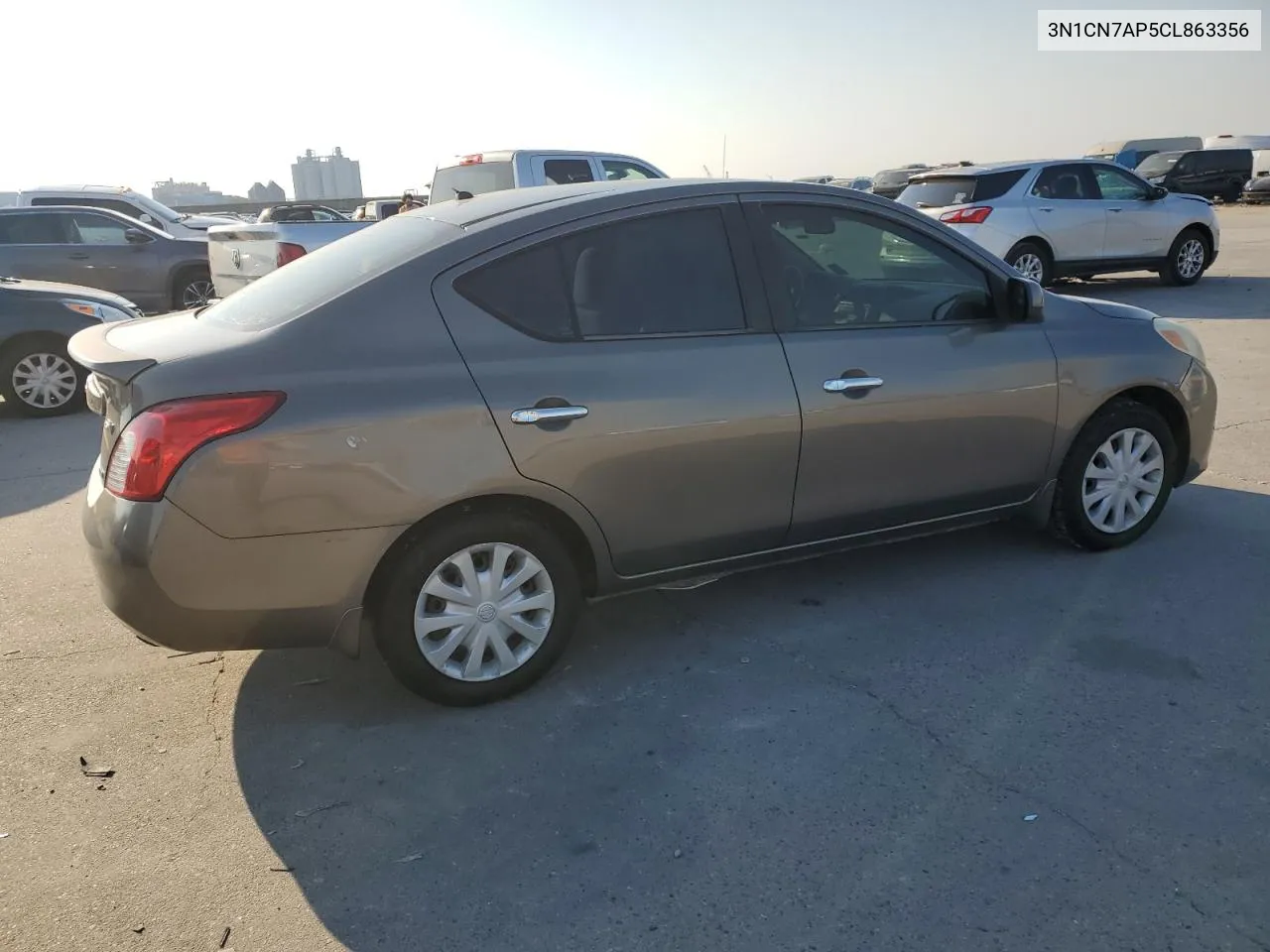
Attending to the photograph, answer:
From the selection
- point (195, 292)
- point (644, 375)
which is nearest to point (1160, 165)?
point (195, 292)

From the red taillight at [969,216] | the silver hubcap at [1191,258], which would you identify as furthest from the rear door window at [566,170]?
the silver hubcap at [1191,258]

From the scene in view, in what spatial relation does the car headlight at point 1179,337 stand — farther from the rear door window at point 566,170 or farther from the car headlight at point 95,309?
the car headlight at point 95,309

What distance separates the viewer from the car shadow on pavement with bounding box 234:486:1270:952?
8.18 feet

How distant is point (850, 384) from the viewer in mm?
3846

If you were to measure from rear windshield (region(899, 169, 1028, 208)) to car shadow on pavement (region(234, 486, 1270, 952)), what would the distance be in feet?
29.6

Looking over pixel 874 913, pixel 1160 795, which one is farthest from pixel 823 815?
pixel 1160 795

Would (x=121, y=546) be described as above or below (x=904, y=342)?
below

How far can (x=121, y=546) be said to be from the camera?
3.02m

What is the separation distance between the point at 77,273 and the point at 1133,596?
12.6m

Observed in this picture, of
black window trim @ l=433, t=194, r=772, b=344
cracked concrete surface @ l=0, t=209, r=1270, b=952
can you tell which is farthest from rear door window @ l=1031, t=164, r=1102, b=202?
black window trim @ l=433, t=194, r=772, b=344

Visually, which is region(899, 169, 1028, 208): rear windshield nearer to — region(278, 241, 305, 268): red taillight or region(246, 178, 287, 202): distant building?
region(278, 241, 305, 268): red taillight

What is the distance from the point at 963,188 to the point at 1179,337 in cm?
846

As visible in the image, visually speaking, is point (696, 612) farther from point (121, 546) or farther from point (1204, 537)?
point (1204, 537)

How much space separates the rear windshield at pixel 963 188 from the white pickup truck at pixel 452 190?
150 inches
